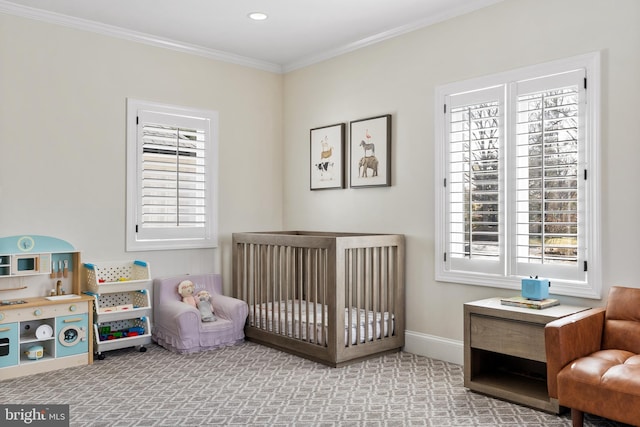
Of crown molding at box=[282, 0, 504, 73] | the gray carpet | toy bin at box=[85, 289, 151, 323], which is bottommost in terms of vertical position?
the gray carpet

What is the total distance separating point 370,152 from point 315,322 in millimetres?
1523

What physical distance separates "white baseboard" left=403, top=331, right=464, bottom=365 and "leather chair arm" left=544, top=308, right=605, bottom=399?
1.15m

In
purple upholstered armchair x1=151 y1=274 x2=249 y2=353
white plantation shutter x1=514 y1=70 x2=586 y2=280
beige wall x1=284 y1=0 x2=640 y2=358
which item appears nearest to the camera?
beige wall x1=284 y1=0 x2=640 y2=358

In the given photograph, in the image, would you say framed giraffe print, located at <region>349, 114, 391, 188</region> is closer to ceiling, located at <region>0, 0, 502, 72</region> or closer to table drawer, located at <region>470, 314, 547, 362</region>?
ceiling, located at <region>0, 0, 502, 72</region>

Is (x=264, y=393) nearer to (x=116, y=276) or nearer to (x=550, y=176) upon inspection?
(x=116, y=276)

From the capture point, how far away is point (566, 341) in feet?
8.58

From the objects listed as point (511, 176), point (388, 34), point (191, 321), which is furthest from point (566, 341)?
point (388, 34)

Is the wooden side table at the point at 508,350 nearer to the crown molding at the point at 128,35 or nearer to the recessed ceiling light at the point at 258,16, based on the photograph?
the recessed ceiling light at the point at 258,16

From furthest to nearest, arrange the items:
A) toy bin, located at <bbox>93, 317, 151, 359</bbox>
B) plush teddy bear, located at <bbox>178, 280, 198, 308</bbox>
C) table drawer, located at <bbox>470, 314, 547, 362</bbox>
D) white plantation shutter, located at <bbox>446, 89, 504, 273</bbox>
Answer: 1. plush teddy bear, located at <bbox>178, 280, 198, 308</bbox>
2. toy bin, located at <bbox>93, 317, 151, 359</bbox>
3. white plantation shutter, located at <bbox>446, 89, 504, 273</bbox>
4. table drawer, located at <bbox>470, 314, 547, 362</bbox>

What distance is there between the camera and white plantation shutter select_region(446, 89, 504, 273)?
360cm

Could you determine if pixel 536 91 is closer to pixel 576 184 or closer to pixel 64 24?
pixel 576 184

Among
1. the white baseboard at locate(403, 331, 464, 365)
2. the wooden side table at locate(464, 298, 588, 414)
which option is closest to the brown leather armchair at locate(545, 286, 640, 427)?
the wooden side table at locate(464, 298, 588, 414)

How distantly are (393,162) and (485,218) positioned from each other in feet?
3.18

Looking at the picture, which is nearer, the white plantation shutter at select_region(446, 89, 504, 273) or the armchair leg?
the armchair leg
